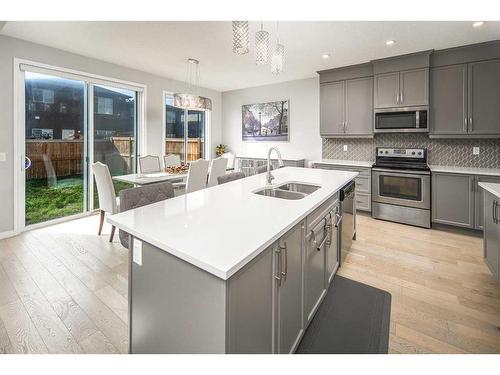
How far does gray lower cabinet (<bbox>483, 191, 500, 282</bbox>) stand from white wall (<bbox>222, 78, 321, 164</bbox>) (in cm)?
327

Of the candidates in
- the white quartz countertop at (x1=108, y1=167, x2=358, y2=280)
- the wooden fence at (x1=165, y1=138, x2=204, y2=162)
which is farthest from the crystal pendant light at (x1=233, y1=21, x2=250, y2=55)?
the wooden fence at (x1=165, y1=138, x2=204, y2=162)

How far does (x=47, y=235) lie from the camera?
3.60 metres

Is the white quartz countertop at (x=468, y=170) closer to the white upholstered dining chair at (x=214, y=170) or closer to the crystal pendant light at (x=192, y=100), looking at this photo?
the white upholstered dining chair at (x=214, y=170)

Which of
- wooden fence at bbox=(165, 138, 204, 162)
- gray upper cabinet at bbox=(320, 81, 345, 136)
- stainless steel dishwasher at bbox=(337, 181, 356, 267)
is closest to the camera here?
stainless steel dishwasher at bbox=(337, 181, 356, 267)

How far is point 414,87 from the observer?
13.1 feet

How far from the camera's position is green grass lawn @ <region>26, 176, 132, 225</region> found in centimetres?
393

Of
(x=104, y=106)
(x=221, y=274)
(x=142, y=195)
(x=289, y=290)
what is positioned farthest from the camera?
(x=104, y=106)

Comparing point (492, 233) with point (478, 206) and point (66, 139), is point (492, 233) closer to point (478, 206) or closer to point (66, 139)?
point (478, 206)

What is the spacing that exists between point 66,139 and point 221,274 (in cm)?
448

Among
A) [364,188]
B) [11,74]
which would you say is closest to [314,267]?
[364,188]

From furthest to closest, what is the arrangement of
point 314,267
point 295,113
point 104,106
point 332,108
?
1. point 295,113
2. point 332,108
3. point 104,106
4. point 314,267

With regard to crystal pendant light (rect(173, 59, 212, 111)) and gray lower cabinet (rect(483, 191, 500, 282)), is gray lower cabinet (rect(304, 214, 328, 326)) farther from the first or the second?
crystal pendant light (rect(173, 59, 212, 111))

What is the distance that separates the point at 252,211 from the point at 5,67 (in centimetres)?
404
